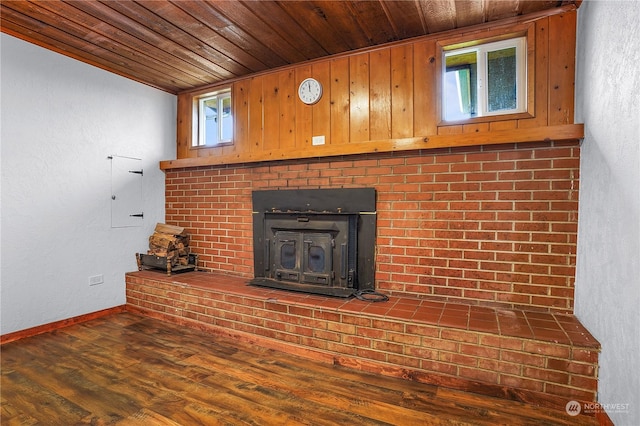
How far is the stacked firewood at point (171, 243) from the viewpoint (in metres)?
3.41

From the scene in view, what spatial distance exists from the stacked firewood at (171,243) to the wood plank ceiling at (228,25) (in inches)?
68.0

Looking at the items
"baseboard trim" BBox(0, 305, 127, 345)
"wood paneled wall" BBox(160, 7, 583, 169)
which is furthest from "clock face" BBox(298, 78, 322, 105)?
"baseboard trim" BBox(0, 305, 127, 345)

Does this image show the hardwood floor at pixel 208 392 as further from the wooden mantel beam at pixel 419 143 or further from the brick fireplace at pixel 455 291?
the wooden mantel beam at pixel 419 143

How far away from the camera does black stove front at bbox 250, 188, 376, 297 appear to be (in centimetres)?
269

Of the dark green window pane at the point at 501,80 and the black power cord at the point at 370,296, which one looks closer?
the dark green window pane at the point at 501,80

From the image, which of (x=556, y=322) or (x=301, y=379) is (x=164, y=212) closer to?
(x=301, y=379)

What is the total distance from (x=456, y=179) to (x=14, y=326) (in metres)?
3.77

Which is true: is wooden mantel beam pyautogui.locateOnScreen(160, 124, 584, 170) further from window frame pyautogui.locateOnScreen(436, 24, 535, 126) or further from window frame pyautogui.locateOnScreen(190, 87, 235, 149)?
window frame pyautogui.locateOnScreen(190, 87, 235, 149)

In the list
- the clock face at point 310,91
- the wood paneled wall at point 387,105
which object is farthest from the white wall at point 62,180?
the clock face at point 310,91

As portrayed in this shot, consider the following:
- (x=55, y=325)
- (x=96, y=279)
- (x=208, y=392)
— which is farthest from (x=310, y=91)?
(x=55, y=325)

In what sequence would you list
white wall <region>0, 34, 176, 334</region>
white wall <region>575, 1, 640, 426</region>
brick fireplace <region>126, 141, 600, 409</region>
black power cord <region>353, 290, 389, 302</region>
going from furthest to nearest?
white wall <region>0, 34, 176, 334</region>, black power cord <region>353, 290, 389, 302</region>, brick fireplace <region>126, 141, 600, 409</region>, white wall <region>575, 1, 640, 426</region>

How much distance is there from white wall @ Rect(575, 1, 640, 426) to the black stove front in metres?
1.41

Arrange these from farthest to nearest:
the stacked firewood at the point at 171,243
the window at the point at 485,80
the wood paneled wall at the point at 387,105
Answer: the stacked firewood at the point at 171,243 → the window at the point at 485,80 → the wood paneled wall at the point at 387,105

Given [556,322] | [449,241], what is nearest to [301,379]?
[449,241]
